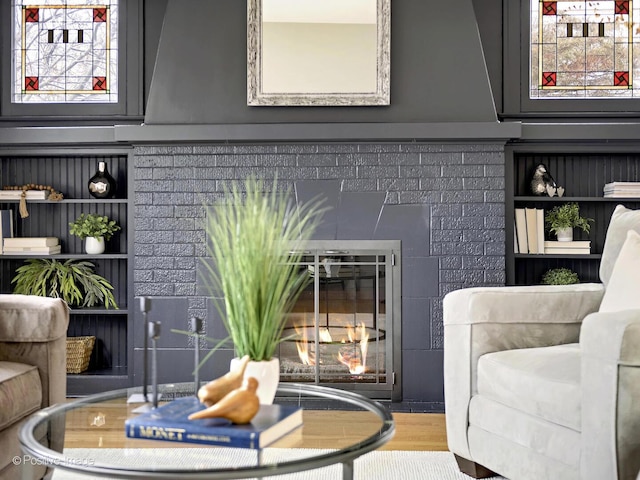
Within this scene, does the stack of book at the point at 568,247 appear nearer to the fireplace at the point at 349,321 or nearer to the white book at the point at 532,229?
the white book at the point at 532,229

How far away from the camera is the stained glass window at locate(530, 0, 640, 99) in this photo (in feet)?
14.9

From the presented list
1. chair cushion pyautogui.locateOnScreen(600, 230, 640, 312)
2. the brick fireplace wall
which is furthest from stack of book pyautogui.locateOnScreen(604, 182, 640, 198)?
chair cushion pyautogui.locateOnScreen(600, 230, 640, 312)

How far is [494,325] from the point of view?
2.83m

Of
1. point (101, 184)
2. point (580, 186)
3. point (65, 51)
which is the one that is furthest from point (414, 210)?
point (65, 51)

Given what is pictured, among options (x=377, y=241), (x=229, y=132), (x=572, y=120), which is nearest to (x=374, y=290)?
(x=377, y=241)

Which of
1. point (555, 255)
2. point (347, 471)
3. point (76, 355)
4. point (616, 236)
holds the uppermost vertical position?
point (616, 236)

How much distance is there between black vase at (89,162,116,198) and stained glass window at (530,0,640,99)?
2.56 meters

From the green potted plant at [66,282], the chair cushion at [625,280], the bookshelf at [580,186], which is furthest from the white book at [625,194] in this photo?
the green potted plant at [66,282]

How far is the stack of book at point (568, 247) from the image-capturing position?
14.5 feet

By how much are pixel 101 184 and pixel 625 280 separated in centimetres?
299

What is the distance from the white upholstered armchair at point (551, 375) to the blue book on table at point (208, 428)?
2.93ft

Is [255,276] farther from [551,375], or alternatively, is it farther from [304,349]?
[304,349]

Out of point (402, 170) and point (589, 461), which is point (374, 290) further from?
point (589, 461)

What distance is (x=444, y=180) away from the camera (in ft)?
13.8
